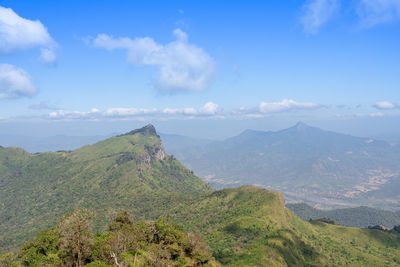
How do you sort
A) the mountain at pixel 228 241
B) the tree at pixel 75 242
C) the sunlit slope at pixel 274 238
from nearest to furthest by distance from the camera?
1. the tree at pixel 75 242
2. the mountain at pixel 228 241
3. the sunlit slope at pixel 274 238

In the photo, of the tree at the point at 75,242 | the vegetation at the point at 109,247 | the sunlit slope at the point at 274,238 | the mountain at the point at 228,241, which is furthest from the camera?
the sunlit slope at the point at 274,238

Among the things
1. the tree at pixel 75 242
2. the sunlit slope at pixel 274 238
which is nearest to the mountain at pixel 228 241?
the sunlit slope at pixel 274 238

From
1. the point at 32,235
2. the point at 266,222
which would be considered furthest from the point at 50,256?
the point at 32,235

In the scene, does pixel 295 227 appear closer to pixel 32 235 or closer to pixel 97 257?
pixel 97 257

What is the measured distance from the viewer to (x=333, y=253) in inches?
5940

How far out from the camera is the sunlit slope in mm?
126500

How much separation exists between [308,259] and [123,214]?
10562 centimetres

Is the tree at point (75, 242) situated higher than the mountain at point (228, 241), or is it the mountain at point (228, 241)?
the tree at point (75, 242)

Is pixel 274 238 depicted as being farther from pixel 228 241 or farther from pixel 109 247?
pixel 109 247

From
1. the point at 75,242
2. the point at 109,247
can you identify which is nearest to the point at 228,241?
the point at 109,247

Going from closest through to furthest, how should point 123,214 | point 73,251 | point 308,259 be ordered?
point 73,251, point 123,214, point 308,259

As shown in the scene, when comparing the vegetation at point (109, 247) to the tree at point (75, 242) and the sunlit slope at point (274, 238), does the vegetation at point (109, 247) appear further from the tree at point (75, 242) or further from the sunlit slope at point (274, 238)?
the sunlit slope at point (274, 238)

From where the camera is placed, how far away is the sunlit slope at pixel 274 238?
12650 centimetres

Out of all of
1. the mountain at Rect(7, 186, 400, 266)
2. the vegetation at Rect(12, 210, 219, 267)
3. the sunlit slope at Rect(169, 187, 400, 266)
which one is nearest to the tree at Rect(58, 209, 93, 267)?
the vegetation at Rect(12, 210, 219, 267)
